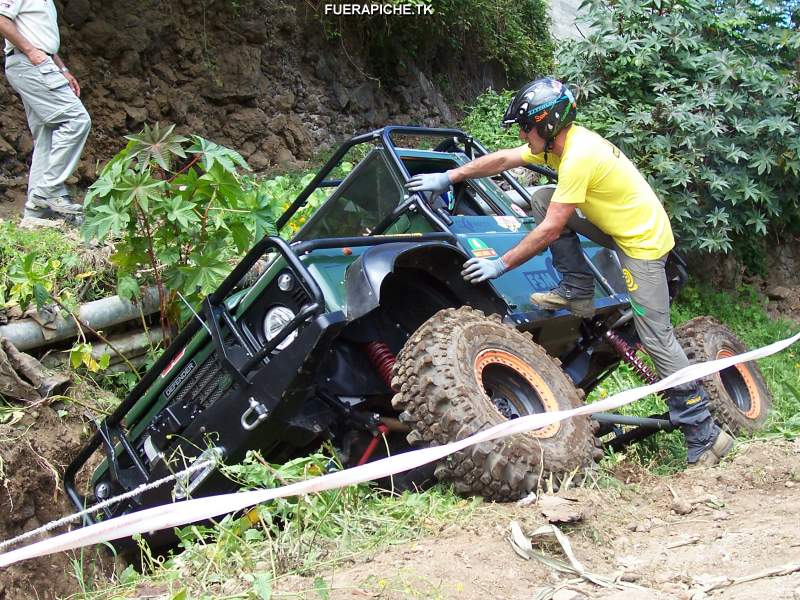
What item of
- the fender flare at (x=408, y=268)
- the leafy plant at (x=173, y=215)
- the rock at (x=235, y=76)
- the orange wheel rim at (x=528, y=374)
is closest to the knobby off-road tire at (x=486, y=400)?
the orange wheel rim at (x=528, y=374)

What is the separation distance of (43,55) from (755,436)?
5.86 meters

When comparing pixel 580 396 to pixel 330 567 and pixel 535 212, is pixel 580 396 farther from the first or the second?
pixel 330 567

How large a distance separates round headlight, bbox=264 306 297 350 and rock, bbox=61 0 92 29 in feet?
21.6

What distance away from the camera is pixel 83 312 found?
A: 5781 millimetres

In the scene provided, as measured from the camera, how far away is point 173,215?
212 inches

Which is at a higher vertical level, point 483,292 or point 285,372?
point 483,292

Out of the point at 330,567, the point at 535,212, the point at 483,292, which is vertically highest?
the point at 535,212

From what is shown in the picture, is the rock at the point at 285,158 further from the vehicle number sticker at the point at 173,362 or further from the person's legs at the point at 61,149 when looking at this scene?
the vehicle number sticker at the point at 173,362

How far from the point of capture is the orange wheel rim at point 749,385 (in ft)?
19.0

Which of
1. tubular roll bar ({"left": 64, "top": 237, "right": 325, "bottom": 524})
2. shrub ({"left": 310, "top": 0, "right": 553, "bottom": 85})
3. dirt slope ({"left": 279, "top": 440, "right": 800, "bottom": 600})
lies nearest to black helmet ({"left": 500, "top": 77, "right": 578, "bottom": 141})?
tubular roll bar ({"left": 64, "top": 237, "right": 325, "bottom": 524})

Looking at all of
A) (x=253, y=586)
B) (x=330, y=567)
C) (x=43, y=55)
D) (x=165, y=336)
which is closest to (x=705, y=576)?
(x=330, y=567)

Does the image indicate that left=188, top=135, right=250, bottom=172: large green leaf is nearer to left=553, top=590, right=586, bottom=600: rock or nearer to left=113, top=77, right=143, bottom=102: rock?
left=553, top=590, right=586, bottom=600: rock

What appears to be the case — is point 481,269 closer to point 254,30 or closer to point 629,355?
point 629,355

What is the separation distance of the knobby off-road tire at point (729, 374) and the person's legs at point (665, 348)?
0.73m
